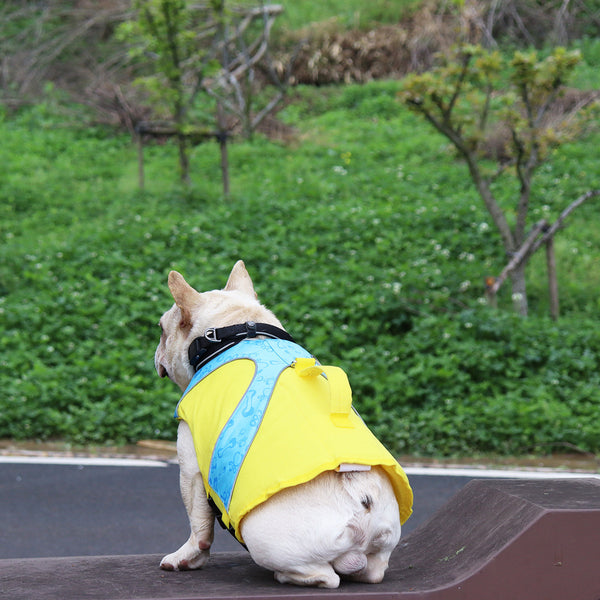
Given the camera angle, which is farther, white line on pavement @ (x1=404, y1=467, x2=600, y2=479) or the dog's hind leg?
white line on pavement @ (x1=404, y1=467, x2=600, y2=479)

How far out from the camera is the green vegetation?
772cm

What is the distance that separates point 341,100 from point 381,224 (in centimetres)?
700

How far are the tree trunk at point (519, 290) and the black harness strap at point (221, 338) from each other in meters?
6.77

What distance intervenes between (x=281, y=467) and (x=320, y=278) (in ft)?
24.9

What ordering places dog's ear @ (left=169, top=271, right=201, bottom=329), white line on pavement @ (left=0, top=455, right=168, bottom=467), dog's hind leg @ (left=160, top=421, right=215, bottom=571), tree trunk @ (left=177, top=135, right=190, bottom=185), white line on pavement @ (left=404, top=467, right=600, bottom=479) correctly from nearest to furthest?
dog's hind leg @ (left=160, top=421, right=215, bottom=571)
dog's ear @ (left=169, top=271, right=201, bottom=329)
white line on pavement @ (left=404, top=467, right=600, bottom=479)
white line on pavement @ (left=0, top=455, right=168, bottom=467)
tree trunk @ (left=177, top=135, right=190, bottom=185)

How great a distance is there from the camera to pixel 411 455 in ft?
24.1

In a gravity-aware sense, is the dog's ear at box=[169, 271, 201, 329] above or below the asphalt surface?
above

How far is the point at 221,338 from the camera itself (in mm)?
3020

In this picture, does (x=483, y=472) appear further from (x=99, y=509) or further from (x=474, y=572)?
(x=474, y=572)

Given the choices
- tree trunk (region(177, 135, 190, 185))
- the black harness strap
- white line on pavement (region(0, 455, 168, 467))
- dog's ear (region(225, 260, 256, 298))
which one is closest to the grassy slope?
tree trunk (region(177, 135, 190, 185))

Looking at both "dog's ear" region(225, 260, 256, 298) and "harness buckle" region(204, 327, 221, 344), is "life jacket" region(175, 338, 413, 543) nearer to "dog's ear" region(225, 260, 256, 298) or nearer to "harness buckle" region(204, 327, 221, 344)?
"harness buckle" region(204, 327, 221, 344)

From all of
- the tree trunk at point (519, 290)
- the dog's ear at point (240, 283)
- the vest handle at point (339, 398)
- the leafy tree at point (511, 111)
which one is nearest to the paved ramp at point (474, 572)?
the vest handle at point (339, 398)

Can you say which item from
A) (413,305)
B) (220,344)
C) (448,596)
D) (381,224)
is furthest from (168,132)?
(448,596)

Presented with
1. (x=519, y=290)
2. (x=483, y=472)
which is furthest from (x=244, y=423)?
(x=519, y=290)
